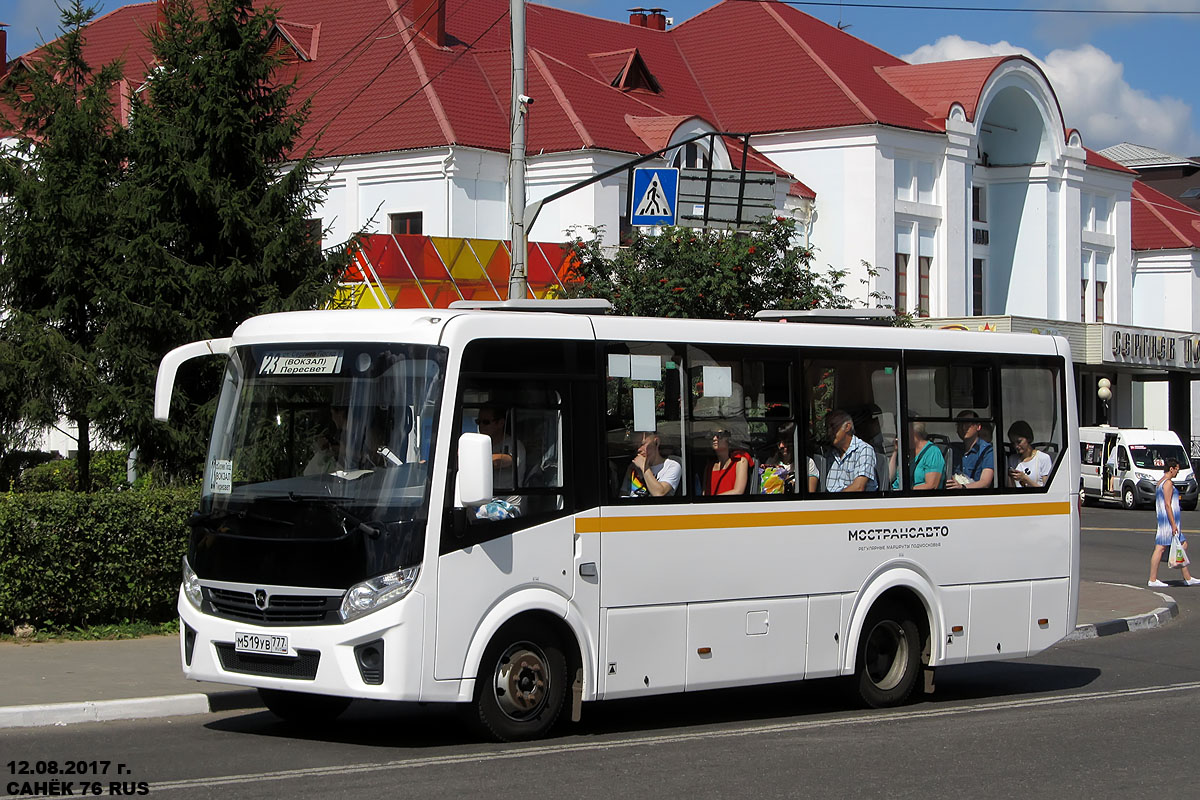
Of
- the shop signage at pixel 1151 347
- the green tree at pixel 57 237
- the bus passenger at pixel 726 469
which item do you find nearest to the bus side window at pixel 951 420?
the bus passenger at pixel 726 469

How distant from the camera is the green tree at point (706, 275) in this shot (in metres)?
24.6

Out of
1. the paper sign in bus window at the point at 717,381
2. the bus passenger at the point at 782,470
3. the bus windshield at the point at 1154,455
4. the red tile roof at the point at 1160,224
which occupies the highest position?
the red tile roof at the point at 1160,224

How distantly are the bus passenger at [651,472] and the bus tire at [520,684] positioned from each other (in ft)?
3.83

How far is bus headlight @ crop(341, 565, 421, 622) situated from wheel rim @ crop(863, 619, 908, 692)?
4.28 meters

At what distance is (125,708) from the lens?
10.5 m

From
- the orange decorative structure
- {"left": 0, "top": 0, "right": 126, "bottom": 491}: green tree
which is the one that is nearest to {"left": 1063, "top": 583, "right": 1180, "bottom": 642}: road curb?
{"left": 0, "top": 0, "right": 126, "bottom": 491}: green tree

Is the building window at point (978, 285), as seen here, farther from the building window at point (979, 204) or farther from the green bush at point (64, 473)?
the green bush at point (64, 473)

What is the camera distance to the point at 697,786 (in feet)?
27.8

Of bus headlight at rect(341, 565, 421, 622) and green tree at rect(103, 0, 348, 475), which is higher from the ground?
green tree at rect(103, 0, 348, 475)

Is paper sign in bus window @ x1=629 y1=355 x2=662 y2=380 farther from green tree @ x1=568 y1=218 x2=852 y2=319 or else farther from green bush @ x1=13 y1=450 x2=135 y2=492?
green bush @ x1=13 y1=450 x2=135 y2=492

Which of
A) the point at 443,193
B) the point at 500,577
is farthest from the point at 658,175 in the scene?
the point at 443,193

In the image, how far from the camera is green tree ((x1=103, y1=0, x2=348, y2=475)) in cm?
1648

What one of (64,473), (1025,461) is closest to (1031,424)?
(1025,461)

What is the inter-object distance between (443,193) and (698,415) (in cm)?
3351
